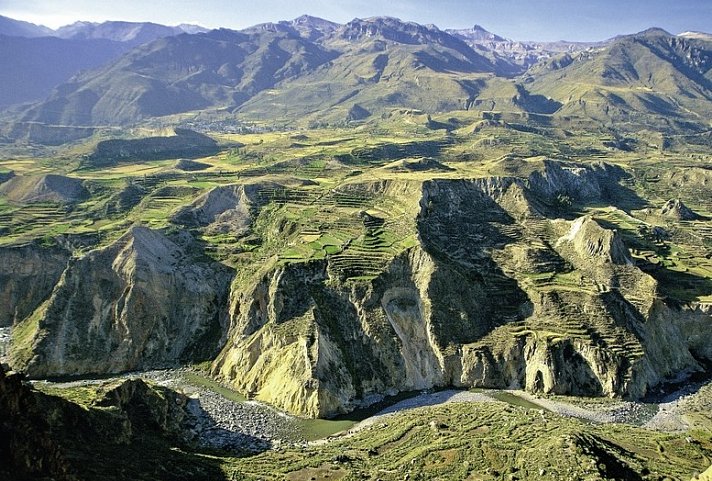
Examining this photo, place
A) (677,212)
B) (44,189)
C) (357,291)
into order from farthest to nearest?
(677,212) → (44,189) → (357,291)

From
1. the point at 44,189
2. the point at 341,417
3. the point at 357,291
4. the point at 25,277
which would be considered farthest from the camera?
the point at 44,189

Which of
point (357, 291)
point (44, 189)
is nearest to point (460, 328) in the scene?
point (357, 291)

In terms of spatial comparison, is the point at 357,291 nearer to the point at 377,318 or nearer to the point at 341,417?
the point at 377,318

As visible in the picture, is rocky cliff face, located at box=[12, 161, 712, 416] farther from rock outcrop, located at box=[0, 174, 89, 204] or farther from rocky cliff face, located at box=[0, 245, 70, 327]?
rock outcrop, located at box=[0, 174, 89, 204]

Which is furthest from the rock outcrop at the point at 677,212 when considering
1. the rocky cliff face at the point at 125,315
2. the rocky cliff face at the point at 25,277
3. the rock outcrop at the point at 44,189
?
the rock outcrop at the point at 44,189

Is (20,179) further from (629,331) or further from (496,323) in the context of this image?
(629,331)

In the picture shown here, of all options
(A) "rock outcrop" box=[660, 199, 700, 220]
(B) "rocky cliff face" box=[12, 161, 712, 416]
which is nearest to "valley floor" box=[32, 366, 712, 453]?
(B) "rocky cliff face" box=[12, 161, 712, 416]

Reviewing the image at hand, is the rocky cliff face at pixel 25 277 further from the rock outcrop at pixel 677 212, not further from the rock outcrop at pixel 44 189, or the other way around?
the rock outcrop at pixel 677 212
